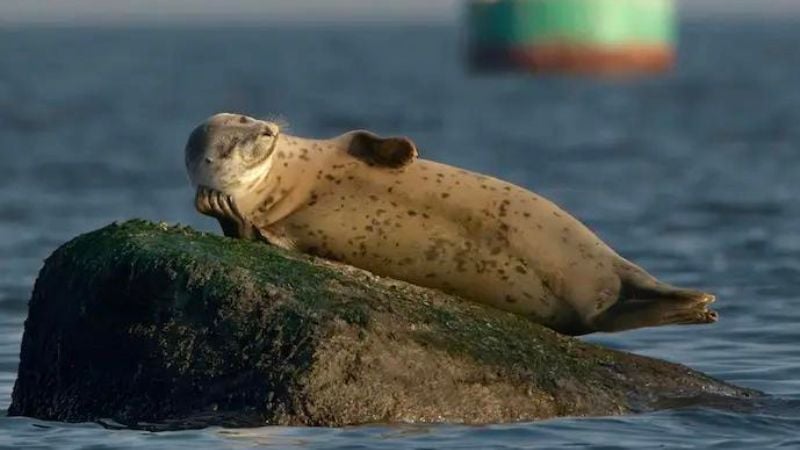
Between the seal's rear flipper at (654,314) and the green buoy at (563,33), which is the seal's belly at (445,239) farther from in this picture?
the green buoy at (563,33)

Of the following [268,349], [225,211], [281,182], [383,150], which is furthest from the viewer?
[383,150]

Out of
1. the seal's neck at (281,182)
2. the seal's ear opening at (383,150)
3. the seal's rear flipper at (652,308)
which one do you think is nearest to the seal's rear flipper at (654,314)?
the seal's rear flipper at (652,308)

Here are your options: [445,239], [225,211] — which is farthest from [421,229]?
[225,211]

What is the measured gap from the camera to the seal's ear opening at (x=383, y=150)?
364 inches

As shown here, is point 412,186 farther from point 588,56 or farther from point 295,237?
point 588,56

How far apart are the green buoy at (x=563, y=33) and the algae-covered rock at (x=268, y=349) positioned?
55.3 meters

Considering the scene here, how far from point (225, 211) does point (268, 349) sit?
42.9 inches

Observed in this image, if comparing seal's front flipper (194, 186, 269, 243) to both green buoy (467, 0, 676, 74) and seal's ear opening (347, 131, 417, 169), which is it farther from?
green buoy (467, 0, 676, 74)

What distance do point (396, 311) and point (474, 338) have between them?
324mm

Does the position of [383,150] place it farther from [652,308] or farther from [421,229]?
[652,308]

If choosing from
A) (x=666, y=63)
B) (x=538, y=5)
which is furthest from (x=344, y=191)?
(x=666, y=63)

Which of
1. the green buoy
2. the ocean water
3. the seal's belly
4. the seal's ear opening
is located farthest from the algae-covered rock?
the green buoy

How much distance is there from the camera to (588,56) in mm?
66938

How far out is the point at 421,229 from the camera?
9.09 metres
